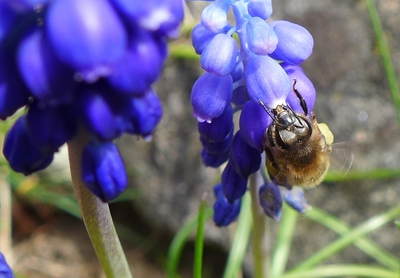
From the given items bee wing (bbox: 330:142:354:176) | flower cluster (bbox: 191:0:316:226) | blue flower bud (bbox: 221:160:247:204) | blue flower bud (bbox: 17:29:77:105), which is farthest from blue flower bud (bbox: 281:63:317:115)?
blue flower bud (bbox: 17:29:77:105)

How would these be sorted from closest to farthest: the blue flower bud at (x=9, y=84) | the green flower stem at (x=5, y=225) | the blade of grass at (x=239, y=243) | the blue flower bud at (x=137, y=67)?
the blue flower bud at (x=137, y=67), the blue flower bud at (x=9, y=84), the blade of grass at (x=239, y=243), the green flower stem at (x=5, y=225)

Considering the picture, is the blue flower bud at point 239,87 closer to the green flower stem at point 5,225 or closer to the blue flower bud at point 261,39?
the blue flower bud at point 261,39

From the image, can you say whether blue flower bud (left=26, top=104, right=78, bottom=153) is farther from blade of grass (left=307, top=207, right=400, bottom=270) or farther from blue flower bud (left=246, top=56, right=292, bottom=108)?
blade of grass (left=307, top=207, right=400, bottom=270)

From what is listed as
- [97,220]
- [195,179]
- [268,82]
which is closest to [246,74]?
[268,82]

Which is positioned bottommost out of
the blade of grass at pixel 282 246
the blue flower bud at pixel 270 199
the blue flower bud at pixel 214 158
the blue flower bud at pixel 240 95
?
the blade of grass at pixel 282 246

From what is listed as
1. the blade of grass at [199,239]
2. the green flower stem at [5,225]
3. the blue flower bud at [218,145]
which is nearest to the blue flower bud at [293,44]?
the blue flower bud at [218,145]

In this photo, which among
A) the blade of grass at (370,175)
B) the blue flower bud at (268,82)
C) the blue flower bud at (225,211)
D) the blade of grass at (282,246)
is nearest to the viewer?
the blue flower bud at (268,82)
